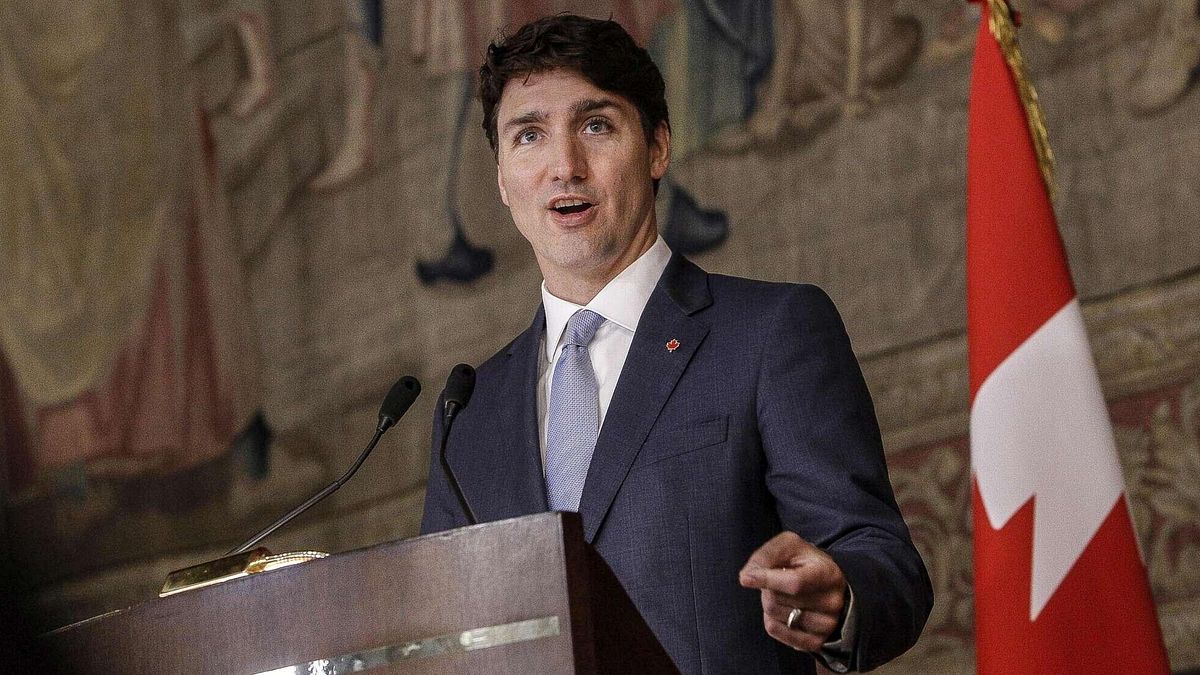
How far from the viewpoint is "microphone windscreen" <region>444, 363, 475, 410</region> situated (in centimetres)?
255

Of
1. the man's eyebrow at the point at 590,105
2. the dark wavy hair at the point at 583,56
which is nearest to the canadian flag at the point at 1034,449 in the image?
the dark wavy hair at the point at 583,56

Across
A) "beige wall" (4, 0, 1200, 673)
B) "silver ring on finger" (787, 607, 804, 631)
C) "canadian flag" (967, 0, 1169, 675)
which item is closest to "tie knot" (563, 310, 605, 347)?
"silver ring on finger" (787, 607, 804, 631)

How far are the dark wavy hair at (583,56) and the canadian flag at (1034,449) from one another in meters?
1.14

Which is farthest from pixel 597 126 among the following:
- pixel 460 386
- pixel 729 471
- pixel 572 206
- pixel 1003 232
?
pixel 1003 232

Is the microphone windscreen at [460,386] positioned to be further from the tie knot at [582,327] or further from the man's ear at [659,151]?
the man's ear at [659,151]

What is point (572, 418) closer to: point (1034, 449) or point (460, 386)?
point (460, 386)

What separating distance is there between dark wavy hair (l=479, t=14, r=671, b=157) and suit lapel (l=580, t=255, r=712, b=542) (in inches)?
14.8

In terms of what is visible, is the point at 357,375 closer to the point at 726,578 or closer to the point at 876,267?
the point at 876,267

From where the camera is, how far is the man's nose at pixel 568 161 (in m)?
2.94

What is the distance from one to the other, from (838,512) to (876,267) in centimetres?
312

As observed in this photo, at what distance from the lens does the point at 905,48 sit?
5609mm

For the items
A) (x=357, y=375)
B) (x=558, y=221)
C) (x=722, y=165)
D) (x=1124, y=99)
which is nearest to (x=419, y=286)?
(x=357, y=375)

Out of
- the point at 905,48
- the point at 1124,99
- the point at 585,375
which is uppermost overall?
the point at 905,48

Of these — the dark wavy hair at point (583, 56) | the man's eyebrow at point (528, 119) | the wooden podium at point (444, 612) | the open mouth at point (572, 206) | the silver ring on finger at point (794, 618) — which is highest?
the dark wavy hair at point (583, 56)
